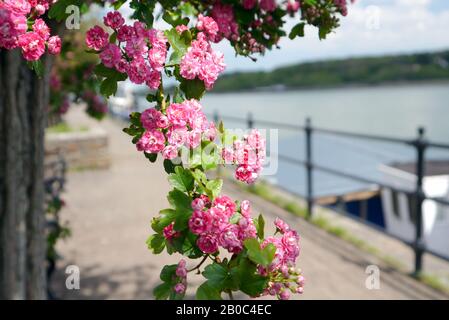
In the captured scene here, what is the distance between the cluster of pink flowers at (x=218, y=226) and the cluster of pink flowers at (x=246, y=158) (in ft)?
0.45

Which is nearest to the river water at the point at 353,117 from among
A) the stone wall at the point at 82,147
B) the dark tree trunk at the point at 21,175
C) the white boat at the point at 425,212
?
the white boat at the point at 425,212

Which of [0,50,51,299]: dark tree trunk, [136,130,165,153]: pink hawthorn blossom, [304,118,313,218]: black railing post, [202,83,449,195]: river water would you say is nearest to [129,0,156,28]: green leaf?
[136,130,165,153]: pink hawthorn blossom

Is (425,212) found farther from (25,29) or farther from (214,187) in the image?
(25,29)

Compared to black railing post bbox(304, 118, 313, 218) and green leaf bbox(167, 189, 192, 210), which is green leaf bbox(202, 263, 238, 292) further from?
black railing post bbox(304, 118, 313, 218)

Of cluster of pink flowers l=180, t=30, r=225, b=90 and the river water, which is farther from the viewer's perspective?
the river water

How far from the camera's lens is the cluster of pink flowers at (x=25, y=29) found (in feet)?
4.45

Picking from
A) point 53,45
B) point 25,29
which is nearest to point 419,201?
point 53,45

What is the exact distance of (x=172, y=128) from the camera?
138 centimetres

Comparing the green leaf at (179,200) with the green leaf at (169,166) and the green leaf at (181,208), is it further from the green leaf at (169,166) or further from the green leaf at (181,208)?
the green leaf at (169,166)

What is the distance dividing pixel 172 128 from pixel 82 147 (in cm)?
894

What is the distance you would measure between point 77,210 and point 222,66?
6019mm

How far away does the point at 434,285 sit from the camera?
4.32 metres

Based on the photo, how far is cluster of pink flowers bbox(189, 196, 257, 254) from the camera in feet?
4.17

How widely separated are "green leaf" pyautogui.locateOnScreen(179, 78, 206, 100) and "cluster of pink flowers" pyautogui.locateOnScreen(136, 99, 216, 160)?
4 centimetres
